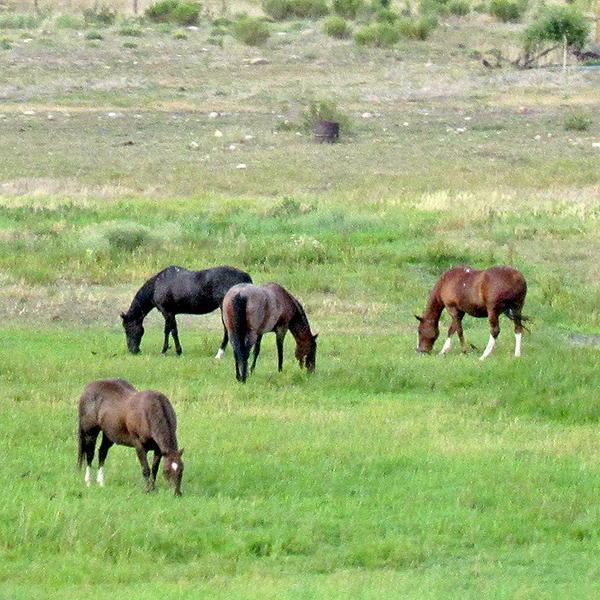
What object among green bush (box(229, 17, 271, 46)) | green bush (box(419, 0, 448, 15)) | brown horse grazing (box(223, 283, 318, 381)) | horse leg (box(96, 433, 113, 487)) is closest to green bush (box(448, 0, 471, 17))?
green bush (box(419, 0, 448, 15))

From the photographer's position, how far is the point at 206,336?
61.9 ft

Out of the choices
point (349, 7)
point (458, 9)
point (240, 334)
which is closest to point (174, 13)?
point (349, 7)

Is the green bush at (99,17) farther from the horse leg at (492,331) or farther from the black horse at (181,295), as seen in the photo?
the horse leg at (492,331)

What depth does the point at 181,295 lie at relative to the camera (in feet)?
58.2

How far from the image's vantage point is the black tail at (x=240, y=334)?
14.8m

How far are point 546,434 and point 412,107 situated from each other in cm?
3751

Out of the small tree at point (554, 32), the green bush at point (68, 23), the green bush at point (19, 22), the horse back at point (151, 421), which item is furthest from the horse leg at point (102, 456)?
the green bush at point (19, 22)

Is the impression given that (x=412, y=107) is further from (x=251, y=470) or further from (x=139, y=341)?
(x=251, y=470)

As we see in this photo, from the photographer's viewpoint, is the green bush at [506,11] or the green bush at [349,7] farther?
the green bush at [349,7]

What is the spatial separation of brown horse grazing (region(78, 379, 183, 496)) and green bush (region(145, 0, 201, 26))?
2512 inches

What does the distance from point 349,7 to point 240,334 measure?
210ft

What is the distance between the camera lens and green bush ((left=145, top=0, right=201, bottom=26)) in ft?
236

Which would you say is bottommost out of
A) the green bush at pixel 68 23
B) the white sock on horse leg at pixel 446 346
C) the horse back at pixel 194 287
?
the white sock on horse leg at pixel 446 346

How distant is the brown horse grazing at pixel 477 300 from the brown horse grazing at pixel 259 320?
2.33m
